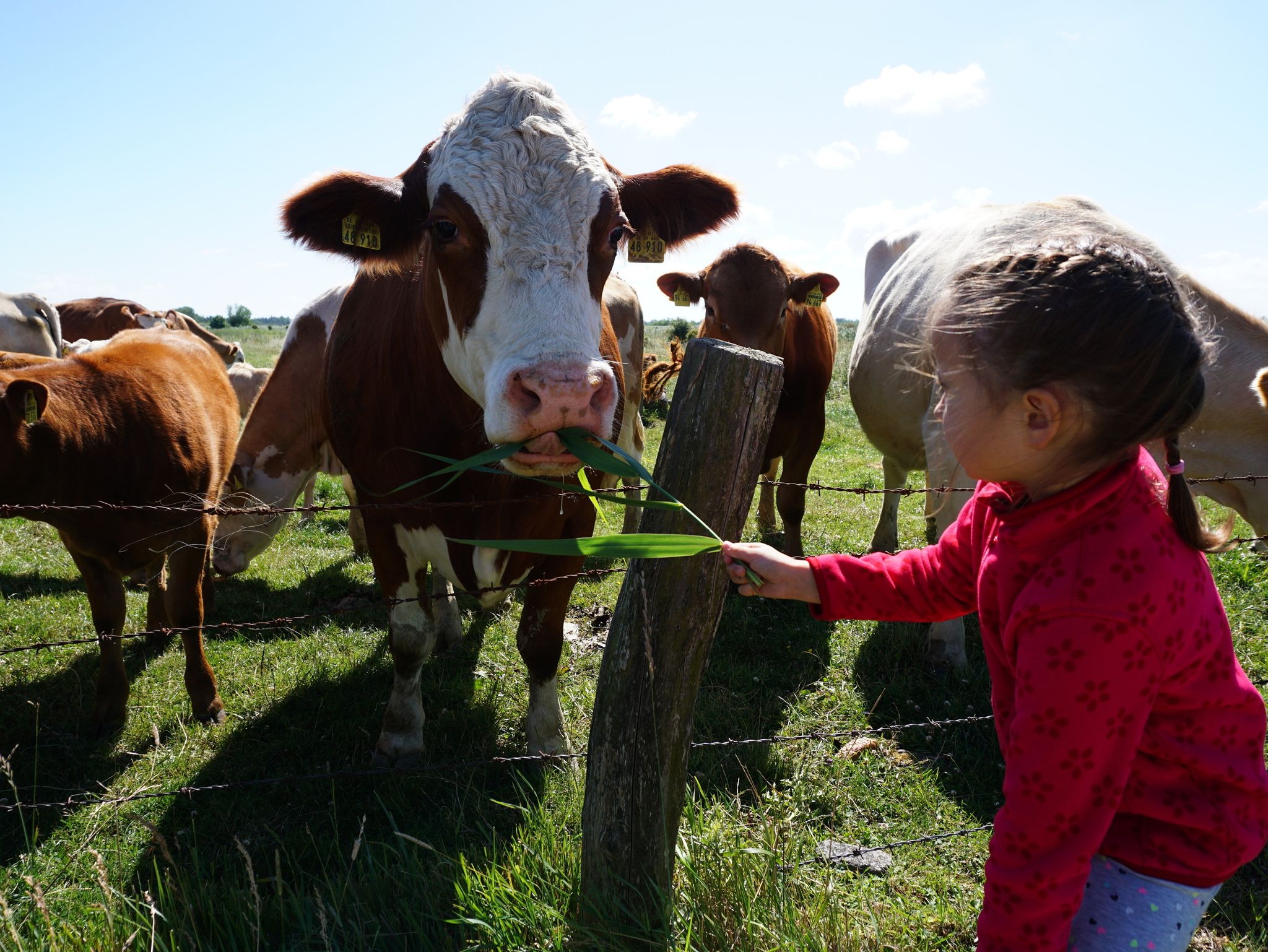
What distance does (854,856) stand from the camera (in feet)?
9.23

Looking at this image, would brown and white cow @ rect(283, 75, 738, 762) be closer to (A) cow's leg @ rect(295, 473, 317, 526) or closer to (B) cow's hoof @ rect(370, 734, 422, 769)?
(B) cow's hoof @ rect(370, 734, 422, 769)

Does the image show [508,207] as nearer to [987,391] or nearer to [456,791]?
[987,391]

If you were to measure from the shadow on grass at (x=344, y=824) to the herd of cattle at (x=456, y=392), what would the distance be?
246 mm

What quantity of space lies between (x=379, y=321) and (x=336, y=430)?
20.0 inches

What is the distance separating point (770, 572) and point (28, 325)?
53.5 feet

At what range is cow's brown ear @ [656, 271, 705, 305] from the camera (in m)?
6.38

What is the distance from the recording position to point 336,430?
355cm

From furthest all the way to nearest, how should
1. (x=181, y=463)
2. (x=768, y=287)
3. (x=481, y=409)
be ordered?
(x=768, y=287)
(x=181, y=463)
(x=481, y=409)

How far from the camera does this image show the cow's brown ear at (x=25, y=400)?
331cm

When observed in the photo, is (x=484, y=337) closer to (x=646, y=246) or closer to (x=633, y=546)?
(x=633, y=546)

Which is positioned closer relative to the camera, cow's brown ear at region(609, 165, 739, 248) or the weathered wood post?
the weathered wood post

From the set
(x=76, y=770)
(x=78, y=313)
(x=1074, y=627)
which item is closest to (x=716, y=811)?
(x=1074, y=627)

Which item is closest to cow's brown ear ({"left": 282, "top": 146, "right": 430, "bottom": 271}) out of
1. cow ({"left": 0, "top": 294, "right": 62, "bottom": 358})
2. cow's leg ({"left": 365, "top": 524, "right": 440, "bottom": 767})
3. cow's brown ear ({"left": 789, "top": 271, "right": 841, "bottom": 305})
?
cow's leg ({"left": 365, "top": 524, "right": 440, "bottom": 767})

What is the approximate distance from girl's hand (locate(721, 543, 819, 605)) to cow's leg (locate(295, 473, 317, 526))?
593cm
